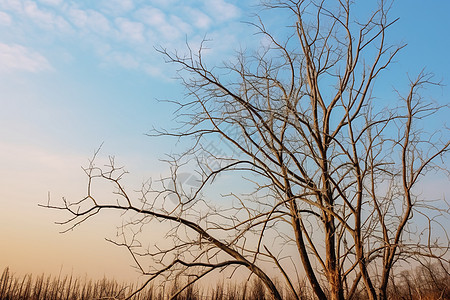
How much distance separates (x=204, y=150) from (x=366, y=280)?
265 cm

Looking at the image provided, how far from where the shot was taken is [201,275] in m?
5.19

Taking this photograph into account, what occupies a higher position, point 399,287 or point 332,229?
point 332,229

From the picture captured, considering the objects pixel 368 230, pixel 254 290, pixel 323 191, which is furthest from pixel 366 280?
pixel 254 290

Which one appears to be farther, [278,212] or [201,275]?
[278,212]

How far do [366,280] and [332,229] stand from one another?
0.76 m

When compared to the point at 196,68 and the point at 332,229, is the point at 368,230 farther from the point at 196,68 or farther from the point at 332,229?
the point at 196,68

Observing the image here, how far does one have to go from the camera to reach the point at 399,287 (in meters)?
6.38

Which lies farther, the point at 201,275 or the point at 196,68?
the point at 196,68

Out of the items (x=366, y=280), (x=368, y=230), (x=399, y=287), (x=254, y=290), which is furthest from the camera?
(x=254, y=290)

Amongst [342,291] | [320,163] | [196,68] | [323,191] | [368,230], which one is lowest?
[342,291]

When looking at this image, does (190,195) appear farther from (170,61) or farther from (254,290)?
(254,290)

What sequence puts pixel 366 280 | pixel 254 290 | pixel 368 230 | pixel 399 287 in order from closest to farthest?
pixel 366 280 → pixel 368 230 → pixel 399 287 → pixel 254 290

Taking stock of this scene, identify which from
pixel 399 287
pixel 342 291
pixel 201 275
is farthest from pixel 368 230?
pixel 201 275

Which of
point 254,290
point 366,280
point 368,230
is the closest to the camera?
point 366,280
